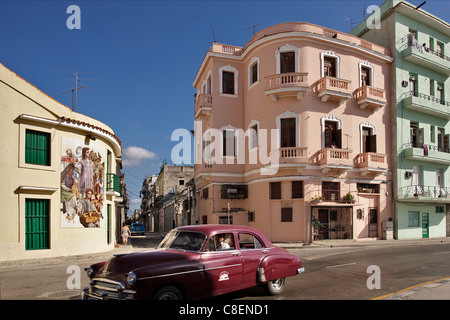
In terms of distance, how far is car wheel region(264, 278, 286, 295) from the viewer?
26.5ft

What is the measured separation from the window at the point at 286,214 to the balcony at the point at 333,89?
25.8 feet

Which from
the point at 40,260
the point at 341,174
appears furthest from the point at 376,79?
the point at 40,260

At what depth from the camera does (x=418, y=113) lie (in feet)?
94.7

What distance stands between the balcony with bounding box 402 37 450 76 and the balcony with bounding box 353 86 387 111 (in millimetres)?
4337

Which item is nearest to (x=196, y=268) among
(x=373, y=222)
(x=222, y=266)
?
(x=222, y=266)

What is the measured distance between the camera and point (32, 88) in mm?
15961

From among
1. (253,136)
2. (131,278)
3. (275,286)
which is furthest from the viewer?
(253,136)

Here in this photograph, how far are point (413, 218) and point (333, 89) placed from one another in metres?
12.8

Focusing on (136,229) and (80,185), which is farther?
(136,229)

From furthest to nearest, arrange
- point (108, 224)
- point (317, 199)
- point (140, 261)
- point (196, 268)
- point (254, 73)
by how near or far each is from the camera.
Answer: point (254, 73) → point (317, 199) → point (108, 224) → point (196, 268) → point (140, 261)

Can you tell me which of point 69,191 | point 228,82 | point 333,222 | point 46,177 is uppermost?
point 228,82

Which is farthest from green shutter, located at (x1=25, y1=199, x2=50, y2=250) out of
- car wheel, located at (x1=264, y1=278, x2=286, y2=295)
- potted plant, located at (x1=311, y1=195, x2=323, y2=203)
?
potted plant, located at (x1=311, y1=195, x2=323, y2=203)

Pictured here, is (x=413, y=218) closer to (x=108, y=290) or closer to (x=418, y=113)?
(x=418, y=113)

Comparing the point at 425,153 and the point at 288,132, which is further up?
the point at 288,132
